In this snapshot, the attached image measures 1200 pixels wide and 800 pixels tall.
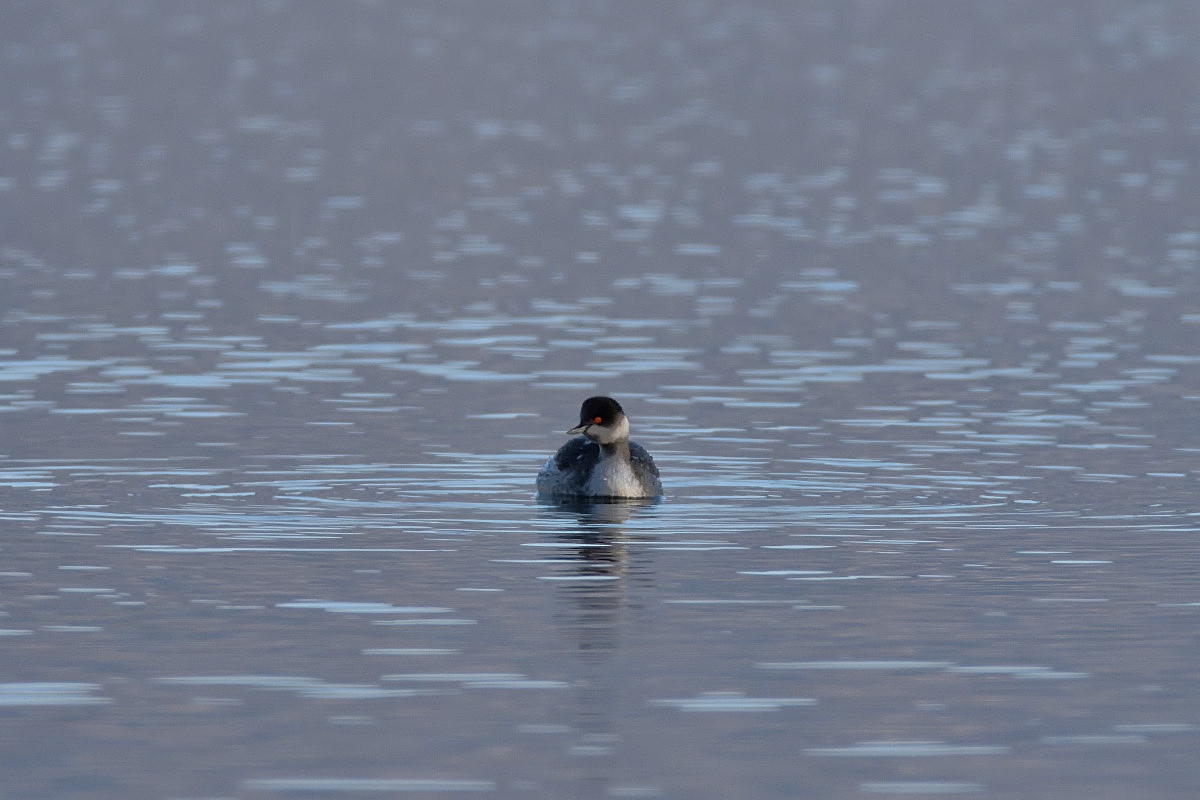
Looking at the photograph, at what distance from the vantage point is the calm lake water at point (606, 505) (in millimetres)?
15312

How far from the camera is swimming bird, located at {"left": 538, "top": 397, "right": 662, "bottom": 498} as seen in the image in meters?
24.1

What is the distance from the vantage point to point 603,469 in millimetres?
24266

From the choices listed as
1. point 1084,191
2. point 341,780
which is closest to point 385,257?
point 1084,191

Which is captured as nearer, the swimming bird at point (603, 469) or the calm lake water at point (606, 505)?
the calm lake water at point (606, 505)

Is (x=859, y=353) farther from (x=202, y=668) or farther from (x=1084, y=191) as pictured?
(x=1084, y=191)

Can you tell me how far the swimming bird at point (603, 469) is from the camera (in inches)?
948

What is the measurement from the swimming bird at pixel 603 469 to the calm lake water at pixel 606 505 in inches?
10.3

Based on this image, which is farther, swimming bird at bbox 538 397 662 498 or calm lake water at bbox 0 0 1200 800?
swimming bird at bbox 538 397 662 498

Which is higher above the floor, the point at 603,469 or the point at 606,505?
the point at 603,469

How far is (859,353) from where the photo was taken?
33.7 meters

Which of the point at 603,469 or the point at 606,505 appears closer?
the point at 606,505

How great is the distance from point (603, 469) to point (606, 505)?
14.4 inches

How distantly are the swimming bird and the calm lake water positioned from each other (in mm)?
262

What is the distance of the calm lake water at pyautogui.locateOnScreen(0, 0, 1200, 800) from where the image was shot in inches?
603
